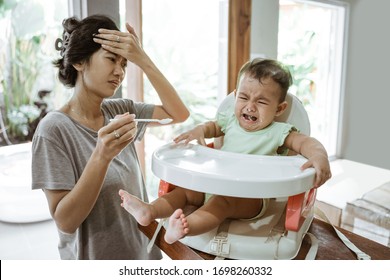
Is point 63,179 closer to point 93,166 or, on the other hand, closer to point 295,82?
point 93,166

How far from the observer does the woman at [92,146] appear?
23.7 inches

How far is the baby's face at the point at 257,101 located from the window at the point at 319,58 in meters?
0.31

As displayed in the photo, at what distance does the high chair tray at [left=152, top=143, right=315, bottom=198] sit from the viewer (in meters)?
0.51

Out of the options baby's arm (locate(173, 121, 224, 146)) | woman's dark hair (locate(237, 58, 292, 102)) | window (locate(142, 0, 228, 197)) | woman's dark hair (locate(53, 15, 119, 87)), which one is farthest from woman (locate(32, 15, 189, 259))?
window (locate(142, 0, 228, 197))

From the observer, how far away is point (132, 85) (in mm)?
1053

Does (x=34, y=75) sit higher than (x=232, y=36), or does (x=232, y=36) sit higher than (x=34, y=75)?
(x=232, y=36)

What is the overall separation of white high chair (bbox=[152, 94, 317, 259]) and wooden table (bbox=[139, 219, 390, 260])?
0.02 meters

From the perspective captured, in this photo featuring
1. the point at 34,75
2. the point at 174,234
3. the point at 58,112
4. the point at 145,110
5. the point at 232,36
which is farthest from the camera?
the point at 232,36

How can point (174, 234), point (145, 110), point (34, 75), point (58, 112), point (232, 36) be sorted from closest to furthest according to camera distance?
1. point (174, 234)
2. point (58, 112)
3. point (145, 110)
4. point (34, 75)
5. point (232, 36)

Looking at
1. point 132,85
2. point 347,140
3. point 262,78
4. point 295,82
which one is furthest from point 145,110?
point 347,140

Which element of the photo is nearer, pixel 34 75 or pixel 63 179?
pixel 63 179

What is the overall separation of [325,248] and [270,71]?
0.36 m

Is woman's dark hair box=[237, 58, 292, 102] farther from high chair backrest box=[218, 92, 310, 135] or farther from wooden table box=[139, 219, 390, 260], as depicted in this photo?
wooden table box=[139, 219, 390, 260]

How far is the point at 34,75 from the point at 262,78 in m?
0.66
